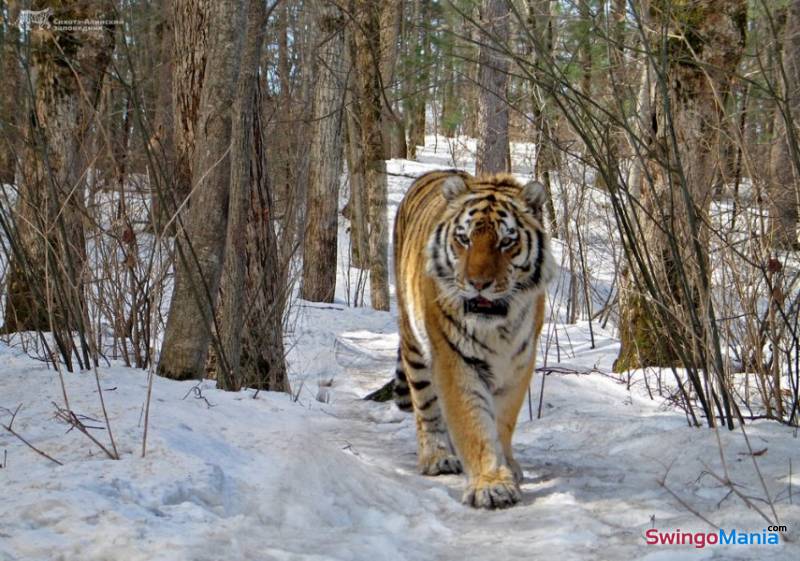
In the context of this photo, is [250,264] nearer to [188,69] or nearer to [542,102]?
[188,69]

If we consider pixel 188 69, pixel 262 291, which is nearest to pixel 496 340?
pixel 262 291

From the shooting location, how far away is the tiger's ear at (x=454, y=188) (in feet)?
13.6

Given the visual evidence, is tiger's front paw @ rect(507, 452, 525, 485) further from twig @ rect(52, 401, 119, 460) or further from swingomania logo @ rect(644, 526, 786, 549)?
twig @ rect(52, 401, 119, 460)

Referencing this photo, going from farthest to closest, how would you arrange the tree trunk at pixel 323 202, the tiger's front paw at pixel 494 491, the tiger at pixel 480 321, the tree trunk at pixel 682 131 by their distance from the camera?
the tree trunk at pixel 323 202 → the tree trunk at pixel 682 131 → the tiger at pixel 480 321 → the tiger's front paw at pixel 494 491

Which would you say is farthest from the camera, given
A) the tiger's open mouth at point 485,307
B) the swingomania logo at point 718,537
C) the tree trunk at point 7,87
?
the tiger's open mouth at point 485,307

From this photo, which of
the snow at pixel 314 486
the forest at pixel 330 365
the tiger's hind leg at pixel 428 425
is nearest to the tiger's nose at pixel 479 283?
the forest at pixel 330 365

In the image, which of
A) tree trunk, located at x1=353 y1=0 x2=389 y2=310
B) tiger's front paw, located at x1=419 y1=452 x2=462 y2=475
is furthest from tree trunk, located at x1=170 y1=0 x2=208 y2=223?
tree trunk, located at x1=353 y1=0 x2=389 y2=310

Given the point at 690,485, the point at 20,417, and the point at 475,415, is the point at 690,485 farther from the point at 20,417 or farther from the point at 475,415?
the point at 20,417

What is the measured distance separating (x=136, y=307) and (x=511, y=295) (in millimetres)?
2059

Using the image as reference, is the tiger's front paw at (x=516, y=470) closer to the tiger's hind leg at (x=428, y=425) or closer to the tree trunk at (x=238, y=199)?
the tiger's hind leg at (x=428, y=425)

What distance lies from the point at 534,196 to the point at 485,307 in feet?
2.15

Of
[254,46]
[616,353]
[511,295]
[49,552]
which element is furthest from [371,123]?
[49,552]

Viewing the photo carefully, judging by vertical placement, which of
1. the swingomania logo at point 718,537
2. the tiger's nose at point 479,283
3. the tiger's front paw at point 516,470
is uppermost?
the tiger's nose at point 479,283

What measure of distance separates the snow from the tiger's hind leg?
0.09 meters
